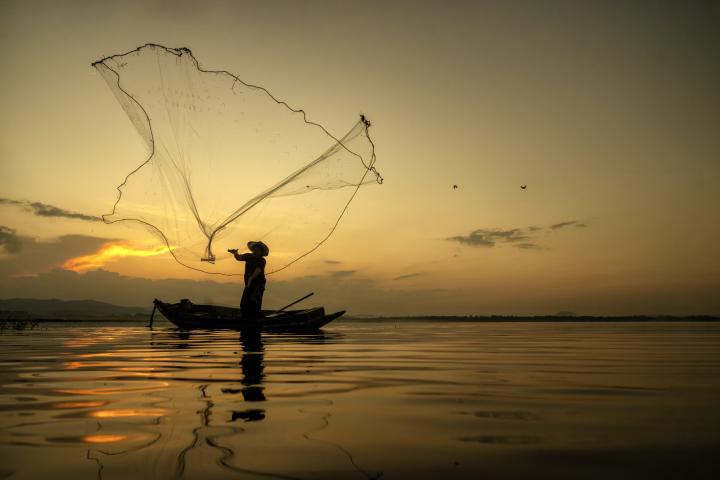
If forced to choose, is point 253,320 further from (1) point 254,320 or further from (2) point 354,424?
(2) point 354,424

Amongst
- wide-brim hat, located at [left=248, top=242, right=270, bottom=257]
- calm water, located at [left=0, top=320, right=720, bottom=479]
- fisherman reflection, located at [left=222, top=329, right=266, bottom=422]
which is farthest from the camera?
wide-brim hat, located at [left=248, top=242, right=270, bottom=257]

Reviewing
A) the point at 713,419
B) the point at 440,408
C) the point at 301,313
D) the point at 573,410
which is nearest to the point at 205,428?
the point at 440,408

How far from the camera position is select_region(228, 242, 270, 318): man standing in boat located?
25.8m

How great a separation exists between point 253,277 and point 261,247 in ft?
4.85

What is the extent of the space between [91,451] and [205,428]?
36.7 inches

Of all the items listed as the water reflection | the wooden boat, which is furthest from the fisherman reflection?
the wooden boat

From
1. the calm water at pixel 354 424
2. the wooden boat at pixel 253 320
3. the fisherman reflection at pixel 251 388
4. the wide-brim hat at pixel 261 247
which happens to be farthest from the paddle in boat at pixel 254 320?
the calm water at pixel 354 424

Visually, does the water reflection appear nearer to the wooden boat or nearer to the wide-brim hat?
the wide-brim hat

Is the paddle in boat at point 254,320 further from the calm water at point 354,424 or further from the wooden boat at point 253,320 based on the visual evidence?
the calm water at point 354,424

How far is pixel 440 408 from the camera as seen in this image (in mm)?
5863

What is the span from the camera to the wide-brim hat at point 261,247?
25.7 metres

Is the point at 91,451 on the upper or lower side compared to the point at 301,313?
lower

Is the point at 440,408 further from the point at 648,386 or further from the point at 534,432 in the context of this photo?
the point at 648,386

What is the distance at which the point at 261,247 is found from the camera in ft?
85.1
